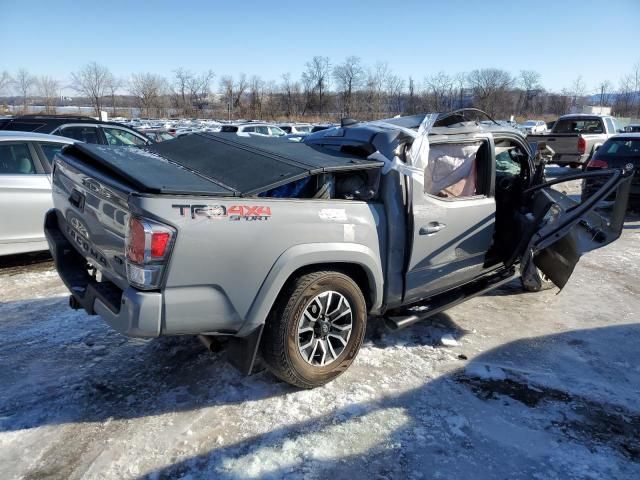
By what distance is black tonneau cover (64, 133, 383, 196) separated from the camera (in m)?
3.02

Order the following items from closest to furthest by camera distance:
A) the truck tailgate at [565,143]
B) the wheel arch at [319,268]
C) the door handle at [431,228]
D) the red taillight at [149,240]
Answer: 1. the red taillight at [149,240]
2. the wheel arch at [319,268]
3. the door handle at [431,228]
4. the truck tailgate at [565,143]

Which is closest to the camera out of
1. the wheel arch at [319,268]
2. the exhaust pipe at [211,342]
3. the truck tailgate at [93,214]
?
the truck tailgate at [93,214]

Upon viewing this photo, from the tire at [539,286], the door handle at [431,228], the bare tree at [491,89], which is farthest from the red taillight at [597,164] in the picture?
the bare tree at [491,89]

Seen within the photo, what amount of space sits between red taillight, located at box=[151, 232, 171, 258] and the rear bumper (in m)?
0.23

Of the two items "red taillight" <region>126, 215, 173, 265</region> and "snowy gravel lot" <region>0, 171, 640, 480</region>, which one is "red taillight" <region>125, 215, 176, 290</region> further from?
"snowy gravel lot" <region>0, 171, 640, 480</region>

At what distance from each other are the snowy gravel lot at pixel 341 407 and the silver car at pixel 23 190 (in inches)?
48.8

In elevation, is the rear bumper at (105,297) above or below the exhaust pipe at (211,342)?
A: above

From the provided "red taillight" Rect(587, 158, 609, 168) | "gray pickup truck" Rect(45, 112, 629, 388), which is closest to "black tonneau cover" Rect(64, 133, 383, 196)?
"gray pickup truck" Rect(45, 112, 629, 388)

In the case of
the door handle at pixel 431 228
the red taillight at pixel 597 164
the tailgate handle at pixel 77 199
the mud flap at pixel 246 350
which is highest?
the tailgate handle at pixel 77 199

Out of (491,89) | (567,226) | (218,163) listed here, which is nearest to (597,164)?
(567,226)

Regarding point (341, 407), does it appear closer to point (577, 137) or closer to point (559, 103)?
point (577, 137)

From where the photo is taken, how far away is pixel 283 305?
321 centimetres

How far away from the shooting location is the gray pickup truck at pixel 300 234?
2807 mm

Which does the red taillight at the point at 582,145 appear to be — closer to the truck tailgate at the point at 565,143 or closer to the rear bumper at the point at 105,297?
the truck tailgate at the point at 565,143
